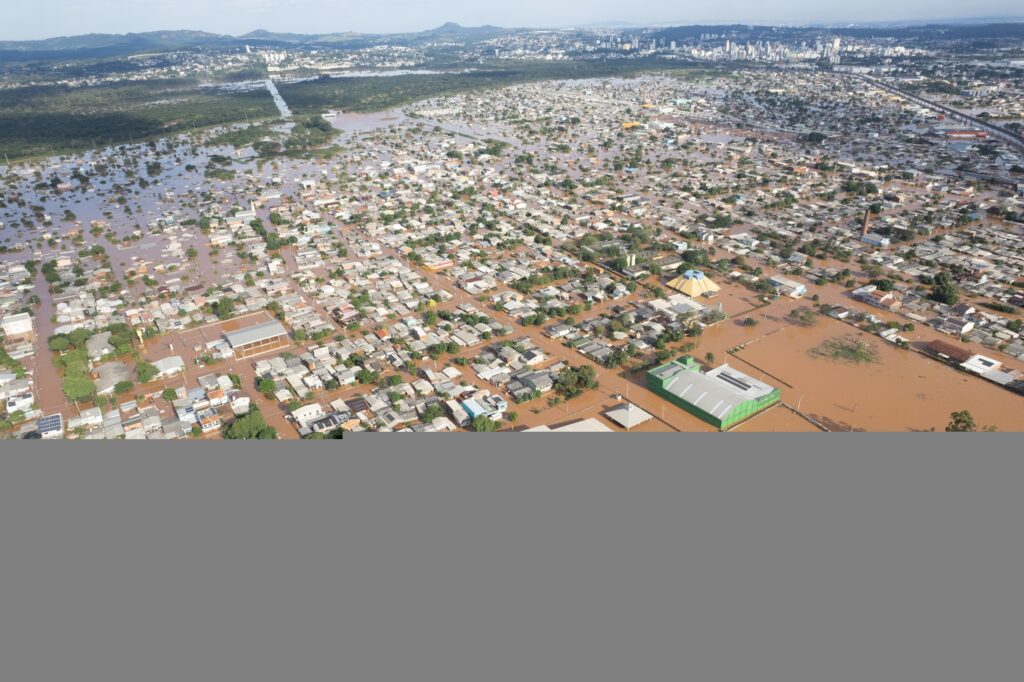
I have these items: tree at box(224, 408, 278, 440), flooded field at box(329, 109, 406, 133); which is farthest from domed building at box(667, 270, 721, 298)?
flooded field at box(329, 109, 406, 133)

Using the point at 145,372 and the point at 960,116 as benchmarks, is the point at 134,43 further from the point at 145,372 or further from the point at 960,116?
the point at 145,372

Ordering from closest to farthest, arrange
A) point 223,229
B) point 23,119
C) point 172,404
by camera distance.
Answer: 1. point 172,404
2. point 223,229
3. point 23,119

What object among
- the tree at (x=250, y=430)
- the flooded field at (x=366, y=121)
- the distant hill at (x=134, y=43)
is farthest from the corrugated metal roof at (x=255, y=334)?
the distant hill at (x=134, y=43)

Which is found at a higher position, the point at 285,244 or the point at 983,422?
the point at 285,244

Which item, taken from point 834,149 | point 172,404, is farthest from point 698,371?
point 834,149

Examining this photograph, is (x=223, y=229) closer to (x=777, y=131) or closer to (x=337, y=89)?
(x=777, y=131)

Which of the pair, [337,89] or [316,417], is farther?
[337,89]

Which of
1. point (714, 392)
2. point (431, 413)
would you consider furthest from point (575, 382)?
Answer: point (431, 413)
